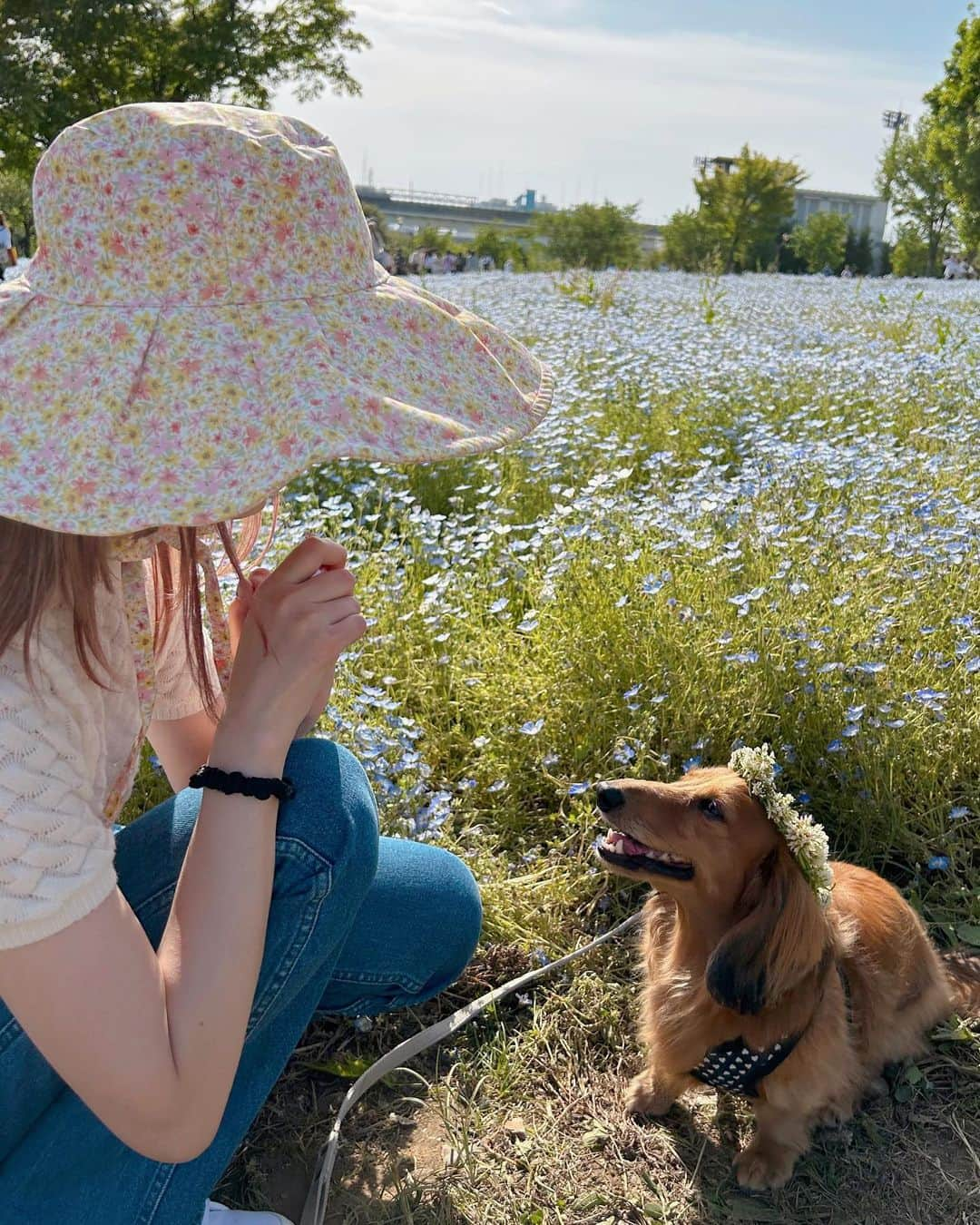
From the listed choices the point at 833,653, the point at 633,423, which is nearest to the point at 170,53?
the point at 633,423

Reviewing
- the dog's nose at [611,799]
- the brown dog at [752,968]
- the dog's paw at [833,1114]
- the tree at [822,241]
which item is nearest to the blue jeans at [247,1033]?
the dog's nose at [611,799]

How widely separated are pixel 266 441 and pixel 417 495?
3559 mm

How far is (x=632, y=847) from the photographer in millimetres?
2014

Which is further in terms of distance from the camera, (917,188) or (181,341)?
(917,188)

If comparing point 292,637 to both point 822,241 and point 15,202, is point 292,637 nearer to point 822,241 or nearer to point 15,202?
point 15,202

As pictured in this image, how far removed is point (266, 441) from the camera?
1.18m

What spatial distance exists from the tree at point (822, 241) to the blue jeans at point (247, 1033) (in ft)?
145

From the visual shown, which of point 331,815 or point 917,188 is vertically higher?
point 917,188

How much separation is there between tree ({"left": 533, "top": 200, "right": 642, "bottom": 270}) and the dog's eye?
27.5 meters

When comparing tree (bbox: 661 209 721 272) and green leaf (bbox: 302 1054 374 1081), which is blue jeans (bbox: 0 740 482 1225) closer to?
green leaf (bbox: 302 1054 374 1081)

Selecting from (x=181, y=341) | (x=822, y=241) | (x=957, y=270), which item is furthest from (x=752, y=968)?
(x=822, y=241)

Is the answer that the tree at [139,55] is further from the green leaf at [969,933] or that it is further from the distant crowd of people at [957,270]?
the green leaf at [969,933]

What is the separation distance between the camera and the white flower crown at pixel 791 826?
178 cm

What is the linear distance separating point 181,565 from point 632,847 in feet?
3.29
